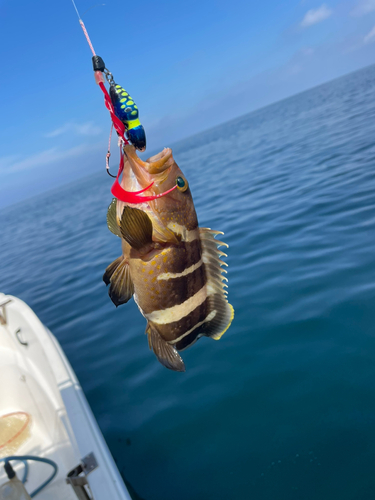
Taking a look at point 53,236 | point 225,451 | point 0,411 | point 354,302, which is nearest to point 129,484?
point 225,451

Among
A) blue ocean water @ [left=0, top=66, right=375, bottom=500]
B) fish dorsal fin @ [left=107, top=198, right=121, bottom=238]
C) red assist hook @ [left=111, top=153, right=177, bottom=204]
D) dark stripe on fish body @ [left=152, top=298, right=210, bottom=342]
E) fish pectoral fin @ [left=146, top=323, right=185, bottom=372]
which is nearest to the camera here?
red assist hook @ [left=111, top=153, right=177, bottom=204]

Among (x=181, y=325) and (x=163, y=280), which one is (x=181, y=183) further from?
(x=181, y=325)

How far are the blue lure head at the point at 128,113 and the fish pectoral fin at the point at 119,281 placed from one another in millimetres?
799

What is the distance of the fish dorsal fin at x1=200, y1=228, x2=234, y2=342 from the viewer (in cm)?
251

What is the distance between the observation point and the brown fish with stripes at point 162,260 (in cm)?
213

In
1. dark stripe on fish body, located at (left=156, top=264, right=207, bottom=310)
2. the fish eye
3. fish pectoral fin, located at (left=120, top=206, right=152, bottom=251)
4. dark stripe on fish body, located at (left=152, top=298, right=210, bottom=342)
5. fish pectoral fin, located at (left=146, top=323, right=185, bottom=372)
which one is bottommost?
fish pectoral fin, located at (left=146, top=323, right=185, bottom=372)

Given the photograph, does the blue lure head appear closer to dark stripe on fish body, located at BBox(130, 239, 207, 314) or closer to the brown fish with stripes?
the brown fish with stripes

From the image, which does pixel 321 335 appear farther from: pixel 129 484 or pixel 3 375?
pixel 3 375

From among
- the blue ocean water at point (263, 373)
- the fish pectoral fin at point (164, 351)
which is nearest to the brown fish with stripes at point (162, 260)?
the fish pectoral fin at point (164, 351)

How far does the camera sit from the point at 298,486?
3.46 meters

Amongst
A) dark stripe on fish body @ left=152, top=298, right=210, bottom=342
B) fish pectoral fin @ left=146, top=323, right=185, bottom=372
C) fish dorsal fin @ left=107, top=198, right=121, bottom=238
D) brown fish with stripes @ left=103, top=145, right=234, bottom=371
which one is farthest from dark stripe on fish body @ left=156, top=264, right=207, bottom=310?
A: fish dorsal fin @ left=107, top=198, right=121, bottom=238

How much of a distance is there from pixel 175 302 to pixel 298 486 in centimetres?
267

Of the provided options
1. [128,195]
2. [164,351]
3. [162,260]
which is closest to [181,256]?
[162,260]

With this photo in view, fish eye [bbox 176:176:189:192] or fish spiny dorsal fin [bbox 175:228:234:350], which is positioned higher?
fish eye [bbox 176:176:189:192]
